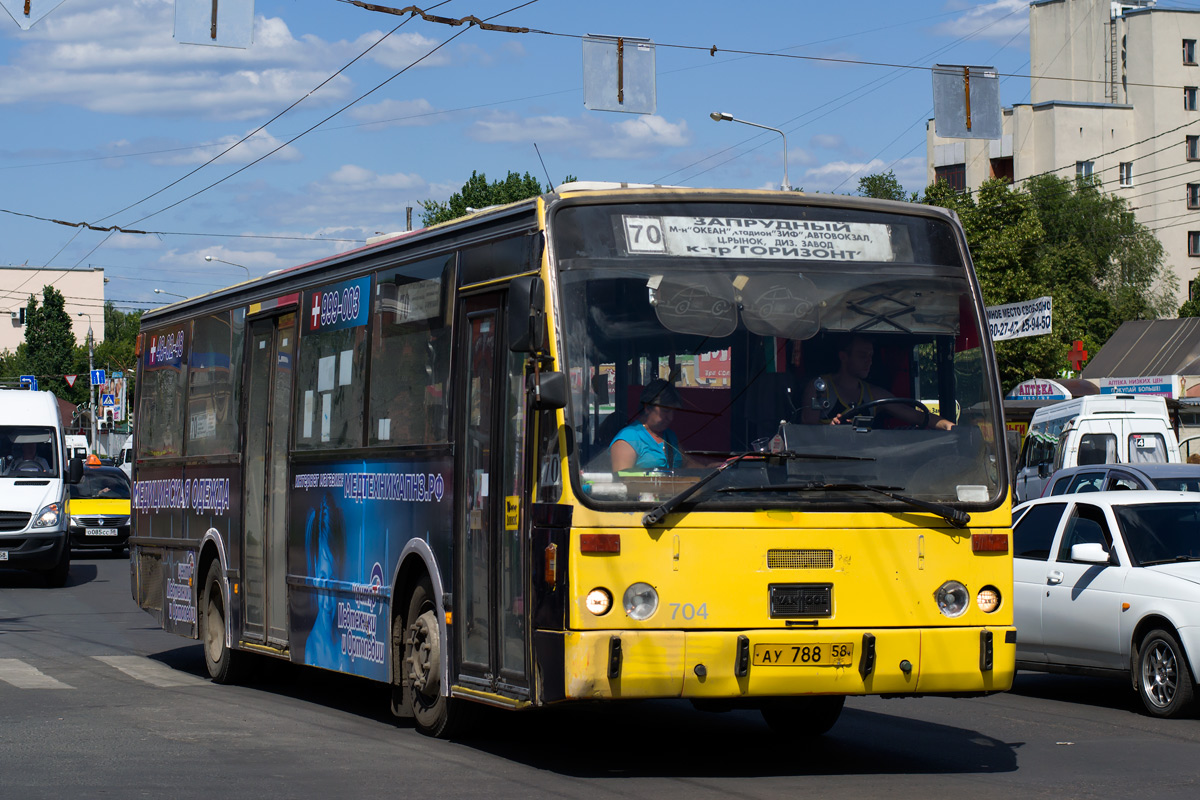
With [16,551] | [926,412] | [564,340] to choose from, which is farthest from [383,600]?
Result: [16,551]

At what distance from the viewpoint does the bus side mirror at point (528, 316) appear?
7746 millimetres

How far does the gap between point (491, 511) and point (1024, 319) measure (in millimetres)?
20834

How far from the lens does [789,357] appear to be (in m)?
8.09

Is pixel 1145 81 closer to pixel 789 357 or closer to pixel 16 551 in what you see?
pixel 16 551

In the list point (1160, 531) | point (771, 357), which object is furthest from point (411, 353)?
point (1160, 531)

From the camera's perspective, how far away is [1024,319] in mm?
27859

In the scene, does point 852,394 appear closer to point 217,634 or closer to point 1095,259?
point 217,634

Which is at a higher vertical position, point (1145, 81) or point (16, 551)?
point (1145, 81)

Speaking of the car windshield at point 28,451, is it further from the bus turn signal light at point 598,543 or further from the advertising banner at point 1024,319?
the bus turn signal light at point 598,543

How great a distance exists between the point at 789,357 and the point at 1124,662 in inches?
195

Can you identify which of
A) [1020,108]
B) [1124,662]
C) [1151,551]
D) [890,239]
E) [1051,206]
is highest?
[1020,108]

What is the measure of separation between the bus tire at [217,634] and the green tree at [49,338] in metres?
101

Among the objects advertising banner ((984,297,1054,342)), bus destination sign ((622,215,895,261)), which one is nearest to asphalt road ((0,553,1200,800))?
bus destination sign ((622,215,895,261))

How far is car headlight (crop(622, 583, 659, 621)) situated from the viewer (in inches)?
300
